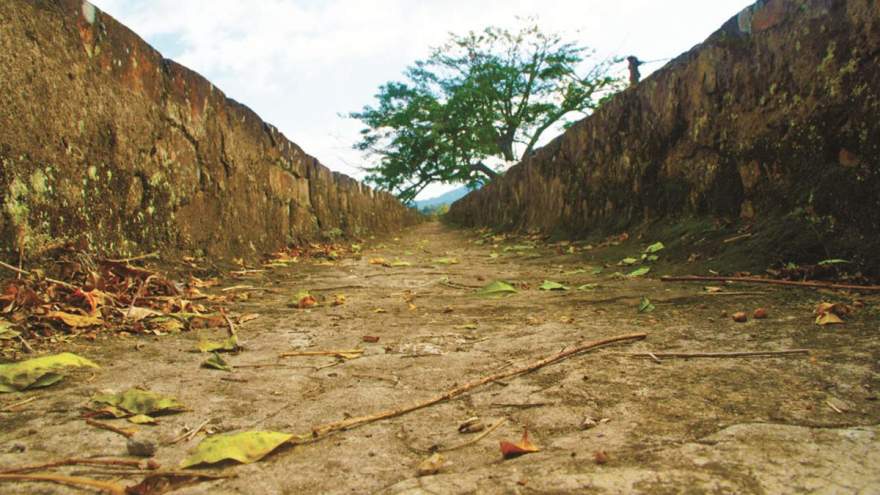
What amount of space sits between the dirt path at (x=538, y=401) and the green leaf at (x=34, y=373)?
4cm

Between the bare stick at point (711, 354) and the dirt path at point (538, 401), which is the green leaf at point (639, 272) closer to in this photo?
the dirt path at point (538, 401)

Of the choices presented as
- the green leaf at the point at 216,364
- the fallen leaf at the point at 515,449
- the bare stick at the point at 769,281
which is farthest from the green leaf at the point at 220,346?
the bare stick at the point at 769,281

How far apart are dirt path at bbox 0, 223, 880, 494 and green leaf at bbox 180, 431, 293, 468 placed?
17mm

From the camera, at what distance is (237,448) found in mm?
874

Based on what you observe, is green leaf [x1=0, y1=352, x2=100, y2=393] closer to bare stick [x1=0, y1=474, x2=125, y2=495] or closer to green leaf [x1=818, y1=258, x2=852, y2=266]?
bare stick [x1=0, y1=474, x2=125, y2=495]

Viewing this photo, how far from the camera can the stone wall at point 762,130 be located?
1.90 meters

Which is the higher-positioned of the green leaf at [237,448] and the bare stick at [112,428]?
the bare stick at [112,428]

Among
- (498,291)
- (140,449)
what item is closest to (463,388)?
(140,449)

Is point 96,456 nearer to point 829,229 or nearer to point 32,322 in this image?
point 32,322

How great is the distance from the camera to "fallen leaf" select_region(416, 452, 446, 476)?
32.4 inches

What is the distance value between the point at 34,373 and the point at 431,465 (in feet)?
2.94

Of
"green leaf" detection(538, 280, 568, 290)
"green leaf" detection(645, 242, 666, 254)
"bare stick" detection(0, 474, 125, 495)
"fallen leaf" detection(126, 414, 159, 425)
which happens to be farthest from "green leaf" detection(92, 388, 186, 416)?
"green leaf" detection(645, 242, 666, 254)

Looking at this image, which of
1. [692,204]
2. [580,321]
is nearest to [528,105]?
[692,204]

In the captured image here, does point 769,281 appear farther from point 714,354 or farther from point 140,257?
point 140,257
